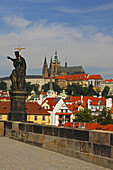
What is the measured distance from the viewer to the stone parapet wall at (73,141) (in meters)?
8.35

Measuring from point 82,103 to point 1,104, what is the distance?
44.4 m

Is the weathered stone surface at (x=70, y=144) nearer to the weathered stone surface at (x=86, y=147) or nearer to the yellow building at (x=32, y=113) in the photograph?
the weathered stone surface at (x=86, y=147)

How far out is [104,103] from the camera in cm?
9300

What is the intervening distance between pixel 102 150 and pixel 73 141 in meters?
1.54

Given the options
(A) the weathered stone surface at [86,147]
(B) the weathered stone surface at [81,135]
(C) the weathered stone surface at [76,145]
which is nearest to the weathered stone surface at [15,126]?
(B) the weathered stone surface at [81,135]

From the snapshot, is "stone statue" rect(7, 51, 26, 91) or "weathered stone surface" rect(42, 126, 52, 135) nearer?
"weathered stone surface" rect(42, 126, 52, 135)

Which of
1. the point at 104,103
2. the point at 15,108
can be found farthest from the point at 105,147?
the point at 104,103

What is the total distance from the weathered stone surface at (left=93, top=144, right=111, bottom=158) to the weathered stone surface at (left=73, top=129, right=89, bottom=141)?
1.74ft

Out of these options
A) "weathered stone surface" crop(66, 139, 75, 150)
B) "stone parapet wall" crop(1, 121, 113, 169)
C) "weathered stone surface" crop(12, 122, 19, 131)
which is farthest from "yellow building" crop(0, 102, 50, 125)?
"weathered stone surface" crop(66, 139, 75, 150)

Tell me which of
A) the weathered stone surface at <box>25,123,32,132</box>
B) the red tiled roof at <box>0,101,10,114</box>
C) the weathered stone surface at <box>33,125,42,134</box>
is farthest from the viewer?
the red tiled roof at <box>0,101,10,114</box>

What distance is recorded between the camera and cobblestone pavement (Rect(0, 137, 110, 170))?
8.27 meters

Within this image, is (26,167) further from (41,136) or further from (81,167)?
(41,136)

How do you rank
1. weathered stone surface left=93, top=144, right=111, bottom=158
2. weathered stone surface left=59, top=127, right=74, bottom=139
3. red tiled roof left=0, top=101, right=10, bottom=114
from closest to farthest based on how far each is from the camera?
1. weathered stone surface left=93, top=144, right=111, bottom=158
2. weathered stone surface left=59, top=127, right=74, bottom=139
3. red tiled roof left=0, top=101, right=10, bottom=114

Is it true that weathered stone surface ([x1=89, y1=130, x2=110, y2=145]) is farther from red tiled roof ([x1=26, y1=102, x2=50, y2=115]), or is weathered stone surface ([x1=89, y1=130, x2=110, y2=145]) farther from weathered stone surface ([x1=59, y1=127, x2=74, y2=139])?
red tiled roof ([x1=26, y1=102, x2=50, y2=115])
